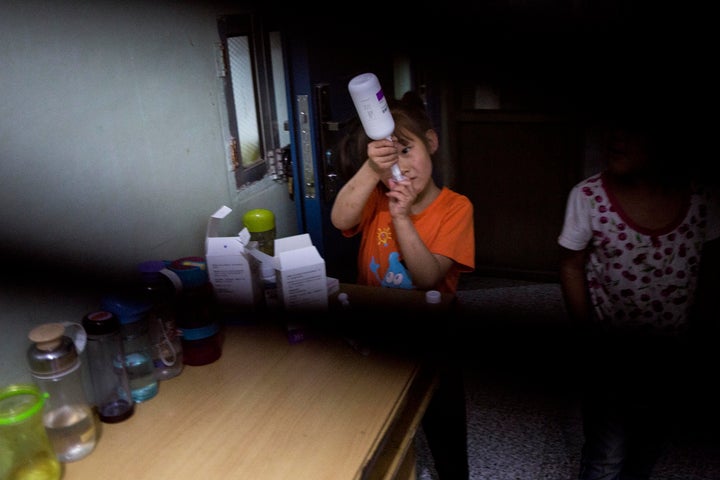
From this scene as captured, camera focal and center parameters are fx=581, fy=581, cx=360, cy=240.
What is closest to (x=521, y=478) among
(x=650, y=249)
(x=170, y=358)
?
(x=650, y=249)

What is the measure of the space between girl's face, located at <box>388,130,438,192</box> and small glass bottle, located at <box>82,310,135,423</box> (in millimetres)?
533

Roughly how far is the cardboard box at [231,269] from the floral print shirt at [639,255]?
576 mm

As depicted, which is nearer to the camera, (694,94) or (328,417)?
(694,94)

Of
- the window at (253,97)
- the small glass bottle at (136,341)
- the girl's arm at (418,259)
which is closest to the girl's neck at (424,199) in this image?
the girl's arm at (418,259)

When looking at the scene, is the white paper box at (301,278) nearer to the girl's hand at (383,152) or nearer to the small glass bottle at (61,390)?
the girl's hand at (383,152)

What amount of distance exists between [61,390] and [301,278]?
1.22 ft

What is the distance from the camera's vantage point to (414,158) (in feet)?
3.45

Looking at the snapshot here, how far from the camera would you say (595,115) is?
221mm

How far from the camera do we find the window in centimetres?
126

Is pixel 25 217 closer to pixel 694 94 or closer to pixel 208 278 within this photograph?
pixel 208 278

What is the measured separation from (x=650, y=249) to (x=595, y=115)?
83 cm

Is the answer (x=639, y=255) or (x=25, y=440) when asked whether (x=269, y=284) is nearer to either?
(x=25, y=440)

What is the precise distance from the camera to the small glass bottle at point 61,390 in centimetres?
71

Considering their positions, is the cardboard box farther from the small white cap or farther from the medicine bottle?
the small white cap
